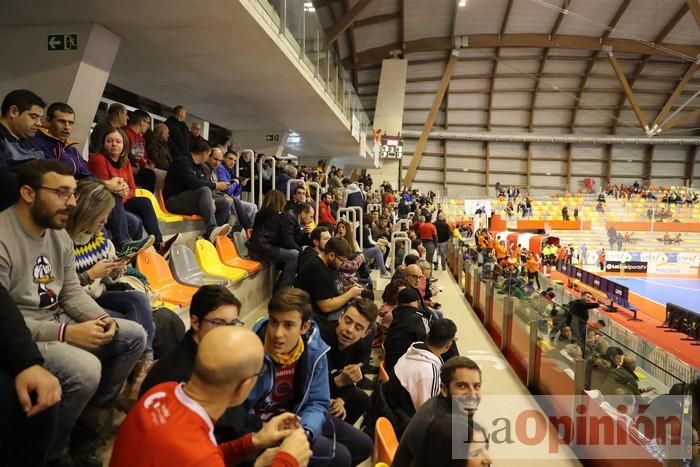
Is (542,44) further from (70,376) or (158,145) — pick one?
(70,376)

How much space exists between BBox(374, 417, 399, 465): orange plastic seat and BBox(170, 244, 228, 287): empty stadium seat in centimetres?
211

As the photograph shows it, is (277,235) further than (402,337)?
Yes

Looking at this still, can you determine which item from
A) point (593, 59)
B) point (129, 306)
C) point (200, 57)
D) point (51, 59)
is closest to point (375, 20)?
point (593, 59)

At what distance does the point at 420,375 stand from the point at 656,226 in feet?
77.4

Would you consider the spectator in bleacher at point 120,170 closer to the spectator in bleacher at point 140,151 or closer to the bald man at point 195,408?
the spectator in bleacher at point 140,151

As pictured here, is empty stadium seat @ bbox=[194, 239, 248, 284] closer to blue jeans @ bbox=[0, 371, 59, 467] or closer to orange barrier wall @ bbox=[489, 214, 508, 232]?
blue jeans @ bbox=[0, 371, 59, 467]

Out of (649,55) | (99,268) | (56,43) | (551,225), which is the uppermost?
(649,55)

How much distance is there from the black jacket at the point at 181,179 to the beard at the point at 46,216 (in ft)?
9.94

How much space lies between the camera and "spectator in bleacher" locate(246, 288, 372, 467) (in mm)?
1967

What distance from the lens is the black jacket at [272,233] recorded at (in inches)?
196

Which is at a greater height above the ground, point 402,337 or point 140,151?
point 140,151

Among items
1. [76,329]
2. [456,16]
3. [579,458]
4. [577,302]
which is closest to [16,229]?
[76,329]

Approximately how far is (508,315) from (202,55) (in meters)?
4.89

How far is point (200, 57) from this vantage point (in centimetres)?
550
